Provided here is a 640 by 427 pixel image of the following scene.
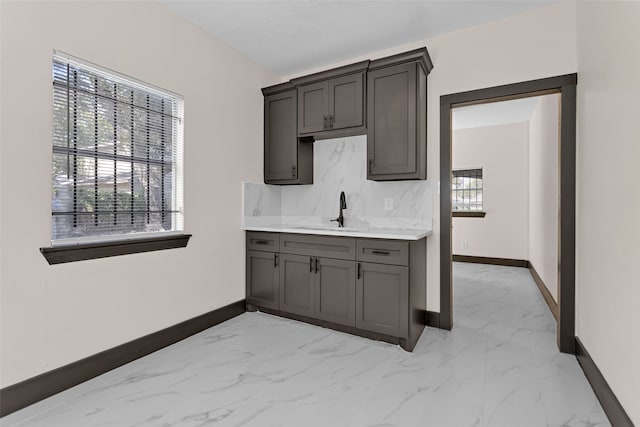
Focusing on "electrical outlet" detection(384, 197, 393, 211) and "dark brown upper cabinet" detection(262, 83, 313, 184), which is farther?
"dark brown upper cabinet" detection(262, 83, 313, 184)

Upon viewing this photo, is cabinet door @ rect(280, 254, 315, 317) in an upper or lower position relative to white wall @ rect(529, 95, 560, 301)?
lower

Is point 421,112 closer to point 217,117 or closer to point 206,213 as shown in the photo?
point 217,117

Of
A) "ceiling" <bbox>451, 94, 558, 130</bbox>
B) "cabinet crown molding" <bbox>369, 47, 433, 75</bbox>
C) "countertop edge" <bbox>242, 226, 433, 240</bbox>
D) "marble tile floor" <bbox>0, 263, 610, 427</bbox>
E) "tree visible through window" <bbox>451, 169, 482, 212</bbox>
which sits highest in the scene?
"ceiling" <bbox>451, 94, 558, 130</bbox>

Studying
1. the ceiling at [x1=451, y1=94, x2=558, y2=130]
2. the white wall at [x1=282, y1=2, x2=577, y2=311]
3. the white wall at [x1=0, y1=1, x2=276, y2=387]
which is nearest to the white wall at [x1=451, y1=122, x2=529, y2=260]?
the ceiling at [x1=451, y1=94, x2=558, y2=130]

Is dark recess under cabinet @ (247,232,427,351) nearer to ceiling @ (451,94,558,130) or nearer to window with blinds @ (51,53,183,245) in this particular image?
window with blinds @ (51,53,183,245)

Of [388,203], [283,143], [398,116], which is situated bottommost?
[388,203]

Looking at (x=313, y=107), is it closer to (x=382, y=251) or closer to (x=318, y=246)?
(x=318, y=246)

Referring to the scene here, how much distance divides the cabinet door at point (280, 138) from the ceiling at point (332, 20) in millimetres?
492

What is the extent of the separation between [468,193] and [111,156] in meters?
6.21

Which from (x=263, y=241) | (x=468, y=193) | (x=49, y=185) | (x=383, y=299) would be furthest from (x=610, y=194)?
(x=468, y=193)

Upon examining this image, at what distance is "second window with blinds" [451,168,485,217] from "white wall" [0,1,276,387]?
4725mm

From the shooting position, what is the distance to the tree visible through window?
21.0 feet

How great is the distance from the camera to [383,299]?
265cm

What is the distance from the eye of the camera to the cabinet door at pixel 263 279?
3242 millimetres
